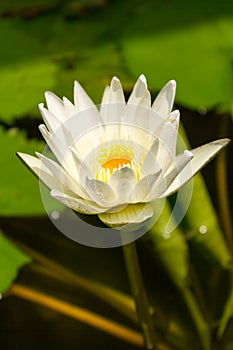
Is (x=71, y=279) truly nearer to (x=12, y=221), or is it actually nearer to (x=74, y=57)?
(x=12, y=221)

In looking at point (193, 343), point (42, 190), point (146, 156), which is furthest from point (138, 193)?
point (193, 343)

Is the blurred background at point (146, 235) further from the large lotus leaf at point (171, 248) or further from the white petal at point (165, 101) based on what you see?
the white petal at point (165, 101)

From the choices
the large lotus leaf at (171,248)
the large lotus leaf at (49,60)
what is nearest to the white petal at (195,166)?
the large lotus leaf at (171,248)

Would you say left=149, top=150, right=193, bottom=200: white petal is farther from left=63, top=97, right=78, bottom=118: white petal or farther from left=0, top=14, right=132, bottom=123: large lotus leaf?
left=0, top=14, right=132, bottom=123: large lotus leaf

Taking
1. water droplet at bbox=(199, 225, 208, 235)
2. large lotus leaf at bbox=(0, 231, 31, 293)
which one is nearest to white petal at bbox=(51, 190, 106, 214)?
large lotus leaf at bbox=(0, 231, 31, 293)

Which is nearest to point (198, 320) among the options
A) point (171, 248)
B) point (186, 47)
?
point (171, 248)

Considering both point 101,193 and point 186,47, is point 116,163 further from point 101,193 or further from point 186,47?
point 186,47
